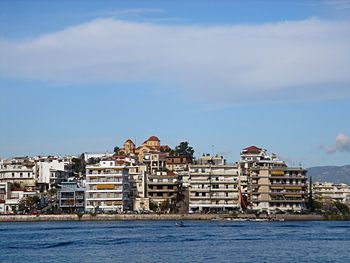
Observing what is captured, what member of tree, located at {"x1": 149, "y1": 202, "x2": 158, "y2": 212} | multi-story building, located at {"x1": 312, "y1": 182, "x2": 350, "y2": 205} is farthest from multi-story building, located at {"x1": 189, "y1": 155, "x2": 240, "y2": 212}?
multi-story building, located at {"x1": 312, "y1": 182, "x2": 350, "y2": 205}

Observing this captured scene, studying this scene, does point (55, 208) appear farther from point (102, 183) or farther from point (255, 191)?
point (255, 191)

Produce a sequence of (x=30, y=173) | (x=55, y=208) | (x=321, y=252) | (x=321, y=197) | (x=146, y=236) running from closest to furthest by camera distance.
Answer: (x=321, y=252) → (x=146, y=236) → (x=55, y=208) → (x=30, y=173) → (x=321, y=197)

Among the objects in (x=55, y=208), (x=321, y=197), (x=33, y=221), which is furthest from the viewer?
(x=321, y=197)

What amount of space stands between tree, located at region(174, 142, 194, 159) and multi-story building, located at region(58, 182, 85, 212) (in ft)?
135

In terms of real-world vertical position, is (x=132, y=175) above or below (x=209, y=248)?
above

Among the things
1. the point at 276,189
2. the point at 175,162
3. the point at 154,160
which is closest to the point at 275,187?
the point at 276,189

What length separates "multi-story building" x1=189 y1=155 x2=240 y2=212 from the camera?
115812 millimetres

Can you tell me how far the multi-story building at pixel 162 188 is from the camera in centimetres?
11846

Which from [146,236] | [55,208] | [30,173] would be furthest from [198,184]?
[146,236]

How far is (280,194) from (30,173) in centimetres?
4212

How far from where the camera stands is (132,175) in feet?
394

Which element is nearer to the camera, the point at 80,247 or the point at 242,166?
the point at 80,247

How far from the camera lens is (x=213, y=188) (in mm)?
115812

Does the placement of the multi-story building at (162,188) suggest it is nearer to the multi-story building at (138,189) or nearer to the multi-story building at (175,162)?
the multi-story building at (138,189)
